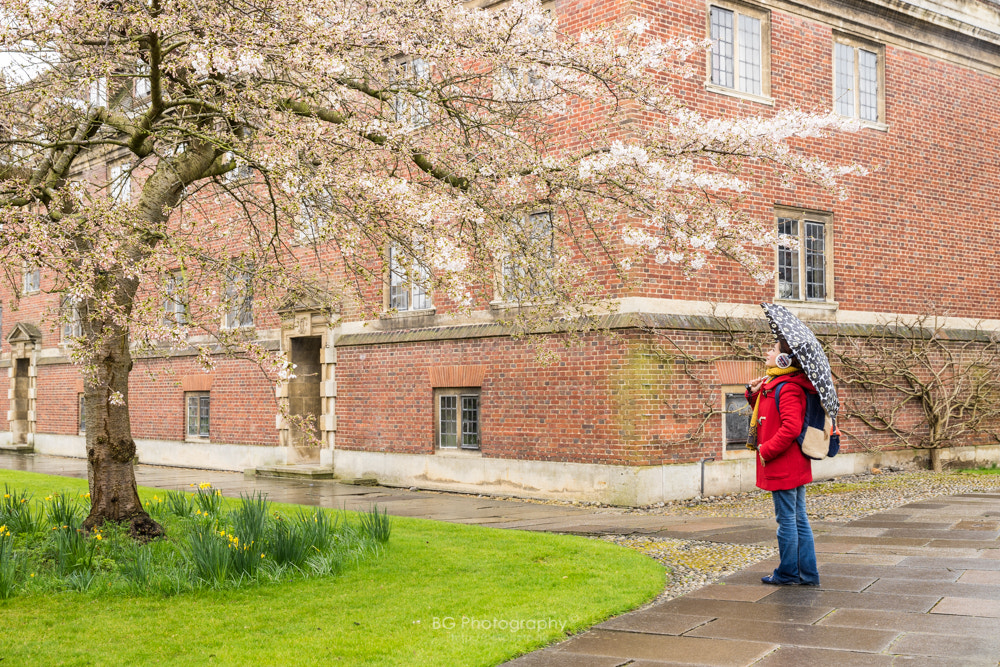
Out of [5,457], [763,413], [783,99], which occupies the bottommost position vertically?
[5,457]

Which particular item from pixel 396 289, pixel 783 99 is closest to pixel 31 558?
pixel 396 289

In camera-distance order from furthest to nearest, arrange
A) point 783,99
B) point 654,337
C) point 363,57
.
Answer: point 783,99 → point 654,337 → point 363,57

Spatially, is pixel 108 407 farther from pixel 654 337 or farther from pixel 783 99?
pixel 783 99

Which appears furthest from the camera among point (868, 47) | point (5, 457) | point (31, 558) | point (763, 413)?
point (5, 457)

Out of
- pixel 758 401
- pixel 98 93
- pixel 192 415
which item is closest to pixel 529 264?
pixel 758 401

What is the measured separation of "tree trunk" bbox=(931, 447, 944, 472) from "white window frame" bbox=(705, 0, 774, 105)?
23.0 feet

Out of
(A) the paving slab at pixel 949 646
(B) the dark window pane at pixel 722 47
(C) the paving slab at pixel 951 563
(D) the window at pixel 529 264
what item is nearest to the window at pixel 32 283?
(B) the dark window pane at pixel 722 47

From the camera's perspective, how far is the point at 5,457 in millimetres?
27125

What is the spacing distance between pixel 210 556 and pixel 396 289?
10586mm

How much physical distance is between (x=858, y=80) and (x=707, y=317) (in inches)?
229

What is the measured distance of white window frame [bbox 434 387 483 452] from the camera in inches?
640

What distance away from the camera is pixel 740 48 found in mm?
15539

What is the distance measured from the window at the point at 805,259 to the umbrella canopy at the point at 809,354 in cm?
875

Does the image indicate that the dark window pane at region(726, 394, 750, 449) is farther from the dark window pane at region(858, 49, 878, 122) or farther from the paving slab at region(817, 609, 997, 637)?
the paving slab at region(817, 609, 997, 637)
